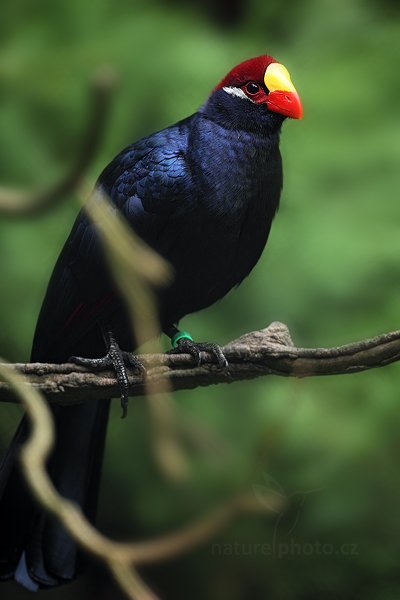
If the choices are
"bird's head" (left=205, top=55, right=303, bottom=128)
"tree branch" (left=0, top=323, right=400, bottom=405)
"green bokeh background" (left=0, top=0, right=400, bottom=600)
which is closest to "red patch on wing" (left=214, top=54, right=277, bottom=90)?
"bird's head" (left=205, top=55, right=303, bottom=128)

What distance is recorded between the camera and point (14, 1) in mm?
2592

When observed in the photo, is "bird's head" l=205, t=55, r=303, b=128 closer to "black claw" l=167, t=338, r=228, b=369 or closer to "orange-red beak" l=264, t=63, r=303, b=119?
"orange-red beak" l=264, t=63, r=303, b=119

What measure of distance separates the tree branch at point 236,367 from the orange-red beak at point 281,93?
1.18 feet

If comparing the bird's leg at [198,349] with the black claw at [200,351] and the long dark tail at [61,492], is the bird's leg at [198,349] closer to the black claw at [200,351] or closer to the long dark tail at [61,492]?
the black claw at [200,351]

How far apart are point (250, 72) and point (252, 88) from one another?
0.03 meters

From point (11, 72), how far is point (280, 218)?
28.5 inches

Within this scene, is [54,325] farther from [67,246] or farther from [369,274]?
[369,274]

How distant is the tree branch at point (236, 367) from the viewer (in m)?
1.32

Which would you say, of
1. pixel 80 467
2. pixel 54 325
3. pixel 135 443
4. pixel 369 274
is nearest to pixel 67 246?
pixel 54 325

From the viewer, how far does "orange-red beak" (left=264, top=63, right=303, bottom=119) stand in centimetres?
152

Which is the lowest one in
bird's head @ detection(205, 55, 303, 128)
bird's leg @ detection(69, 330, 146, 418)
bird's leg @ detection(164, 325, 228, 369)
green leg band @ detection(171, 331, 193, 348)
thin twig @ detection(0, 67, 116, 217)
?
bird's leg @ detection(69, 330, 146, 418)

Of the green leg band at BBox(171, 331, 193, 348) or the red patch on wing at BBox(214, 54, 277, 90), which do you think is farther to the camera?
the green leg band at BBox(171, 331, 193, 348)

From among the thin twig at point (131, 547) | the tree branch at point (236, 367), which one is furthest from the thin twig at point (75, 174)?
the tree branch at point (236, 367)

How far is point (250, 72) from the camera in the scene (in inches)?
62.7
